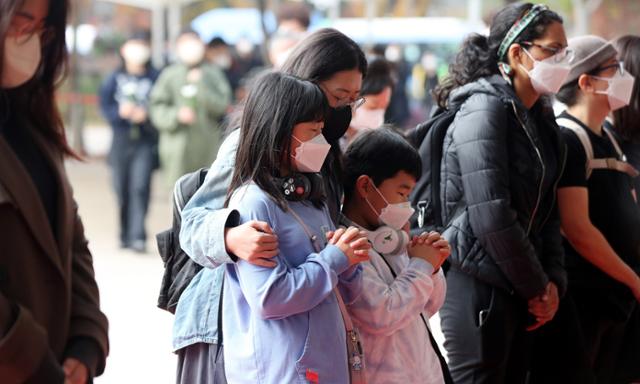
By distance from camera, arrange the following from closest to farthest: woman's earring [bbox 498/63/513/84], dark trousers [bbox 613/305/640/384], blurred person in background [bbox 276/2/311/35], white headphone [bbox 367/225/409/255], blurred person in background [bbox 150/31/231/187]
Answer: white headphone [bbox 367/225/409/255], woman's earring [bbox 498/63/513/84], dark trousers [bbox 613/305/640/384], blurred person in background [bbox 276/2/311/35], blurred person in background [bbox 150/31/231/187]

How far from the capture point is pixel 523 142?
4.25 meters

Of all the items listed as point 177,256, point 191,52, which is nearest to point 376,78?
point 177,256

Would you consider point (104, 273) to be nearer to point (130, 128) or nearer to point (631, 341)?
point (130, 128)

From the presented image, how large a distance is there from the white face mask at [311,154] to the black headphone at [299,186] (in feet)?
0.11

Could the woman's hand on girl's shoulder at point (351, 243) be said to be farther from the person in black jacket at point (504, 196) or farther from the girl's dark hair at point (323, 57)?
the person in black jacket at point (504, 196)

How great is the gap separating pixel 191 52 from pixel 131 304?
3402 mm

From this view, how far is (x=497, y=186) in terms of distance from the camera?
13.4ft

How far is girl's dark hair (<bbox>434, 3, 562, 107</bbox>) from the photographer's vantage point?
4.41 m

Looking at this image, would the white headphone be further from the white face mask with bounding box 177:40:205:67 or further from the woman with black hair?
the white face mask with bounding box 177:40:205:67

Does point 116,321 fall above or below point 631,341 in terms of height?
below

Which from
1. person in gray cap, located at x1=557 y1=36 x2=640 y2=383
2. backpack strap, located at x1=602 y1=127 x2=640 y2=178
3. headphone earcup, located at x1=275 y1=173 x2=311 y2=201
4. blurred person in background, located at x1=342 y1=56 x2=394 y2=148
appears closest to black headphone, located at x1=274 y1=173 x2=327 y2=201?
headphone earcup, located at x1=275 y1=173 x2=311 y2=201

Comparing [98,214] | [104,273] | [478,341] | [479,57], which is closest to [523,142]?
[479,57]

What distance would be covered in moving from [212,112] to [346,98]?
783 cm

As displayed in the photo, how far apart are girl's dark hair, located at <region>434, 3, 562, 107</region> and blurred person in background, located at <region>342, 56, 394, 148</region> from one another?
728 mm
